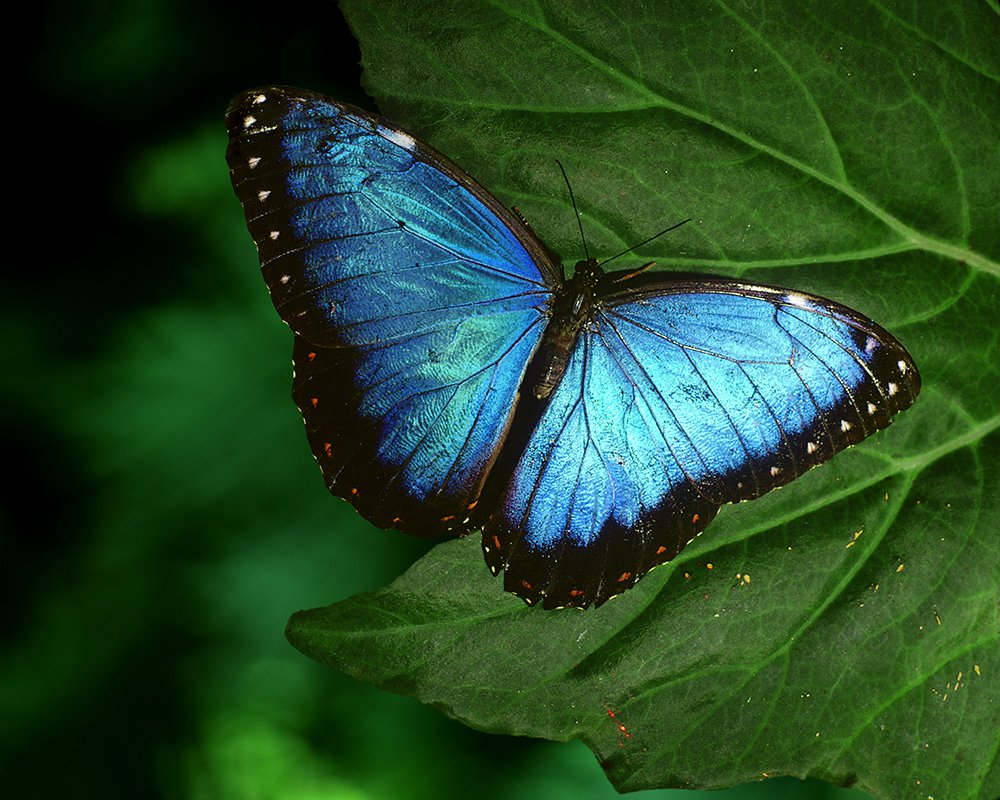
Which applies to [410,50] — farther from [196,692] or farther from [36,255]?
[196,692]

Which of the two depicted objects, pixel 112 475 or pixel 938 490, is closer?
pixel 938 490

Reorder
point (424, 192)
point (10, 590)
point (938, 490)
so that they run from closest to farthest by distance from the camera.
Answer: point (424, 192) → point (938, 490) → point (10, 590)

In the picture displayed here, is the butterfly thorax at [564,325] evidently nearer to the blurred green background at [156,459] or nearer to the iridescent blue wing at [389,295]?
the iridescent blue wing at [389,295]

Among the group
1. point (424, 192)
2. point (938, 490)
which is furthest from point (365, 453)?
point (938, 490)

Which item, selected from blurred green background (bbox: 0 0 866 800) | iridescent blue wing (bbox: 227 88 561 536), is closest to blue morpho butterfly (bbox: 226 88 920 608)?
iridescent blue wing (bbox: 227 88 561 536)

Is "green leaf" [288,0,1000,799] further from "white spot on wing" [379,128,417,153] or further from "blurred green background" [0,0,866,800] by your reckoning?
"blurred green background" [0,0,866,800]

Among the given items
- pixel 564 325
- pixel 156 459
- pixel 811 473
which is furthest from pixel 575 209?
pixel 156 459
